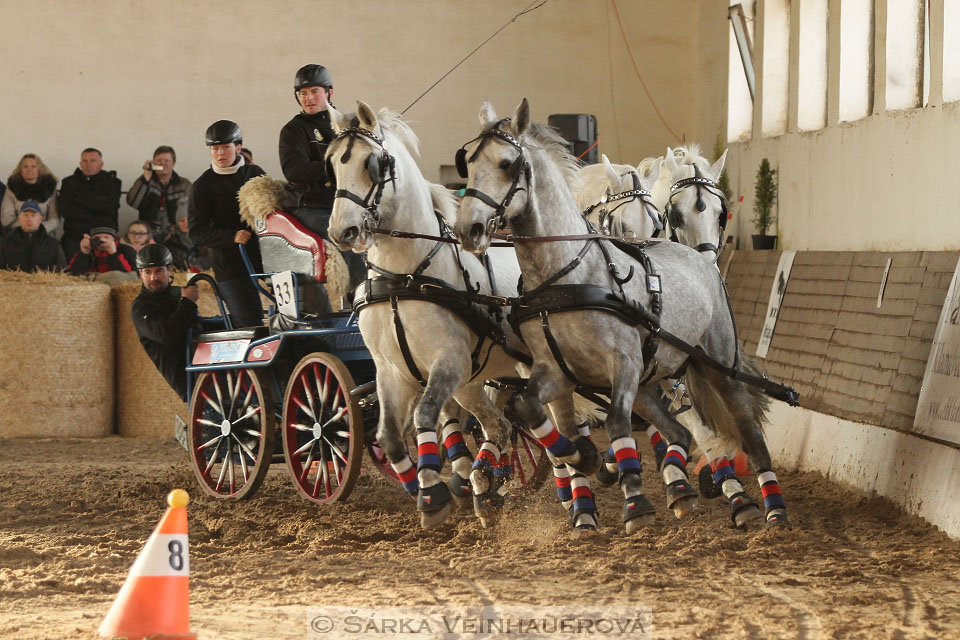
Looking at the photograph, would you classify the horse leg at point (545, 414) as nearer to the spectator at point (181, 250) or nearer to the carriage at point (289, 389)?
the carriage at point (289, 389)

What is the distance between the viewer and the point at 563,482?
618 cm

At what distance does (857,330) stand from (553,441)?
3.27m

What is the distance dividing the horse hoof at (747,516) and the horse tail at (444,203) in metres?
2.12

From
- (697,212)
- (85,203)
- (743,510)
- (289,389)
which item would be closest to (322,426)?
(289,389)

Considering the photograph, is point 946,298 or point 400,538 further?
point 946,298

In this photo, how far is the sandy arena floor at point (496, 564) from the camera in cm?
434

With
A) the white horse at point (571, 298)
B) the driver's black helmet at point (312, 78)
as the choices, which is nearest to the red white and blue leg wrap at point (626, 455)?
the white horse at point (571, 298)

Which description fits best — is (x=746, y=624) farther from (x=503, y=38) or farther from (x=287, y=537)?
(x=503, y=38)

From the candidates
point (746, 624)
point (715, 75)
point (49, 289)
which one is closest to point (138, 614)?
point (746, 624)

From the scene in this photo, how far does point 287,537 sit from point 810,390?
13.0ft

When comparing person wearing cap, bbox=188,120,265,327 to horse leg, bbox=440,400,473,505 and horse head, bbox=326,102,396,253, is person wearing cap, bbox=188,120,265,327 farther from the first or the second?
horse head, bbox=326,102,396,253

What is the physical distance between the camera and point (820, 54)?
36.3ft

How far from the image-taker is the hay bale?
10875 mm

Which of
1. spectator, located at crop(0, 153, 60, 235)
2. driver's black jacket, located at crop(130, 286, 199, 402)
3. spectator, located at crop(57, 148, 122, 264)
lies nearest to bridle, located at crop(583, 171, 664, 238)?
driver's black jacket, located at crop(130, 286, 199, 402)
